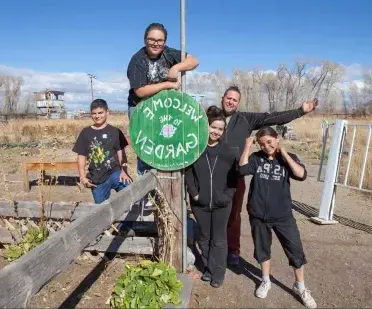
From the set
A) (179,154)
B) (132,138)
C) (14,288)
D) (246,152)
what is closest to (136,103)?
(132,138)

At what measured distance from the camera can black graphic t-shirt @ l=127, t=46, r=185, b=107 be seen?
3.12 meters

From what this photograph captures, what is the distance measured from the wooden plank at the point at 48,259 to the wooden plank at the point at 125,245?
1.85 meters

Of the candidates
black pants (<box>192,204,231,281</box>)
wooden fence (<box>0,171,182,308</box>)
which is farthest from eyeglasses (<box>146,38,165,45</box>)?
black pants (<box>192,204,231,281</box>)

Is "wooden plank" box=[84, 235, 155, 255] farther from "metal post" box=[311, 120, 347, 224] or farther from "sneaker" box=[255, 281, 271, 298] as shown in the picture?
"metal post" box=[311, 120, 347, 224]

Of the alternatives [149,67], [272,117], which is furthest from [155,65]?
[272,117]

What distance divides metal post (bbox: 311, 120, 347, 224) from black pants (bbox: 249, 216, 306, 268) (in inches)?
100

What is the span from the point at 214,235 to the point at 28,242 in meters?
2.21

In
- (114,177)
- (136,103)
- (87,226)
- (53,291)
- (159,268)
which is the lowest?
(53,291)

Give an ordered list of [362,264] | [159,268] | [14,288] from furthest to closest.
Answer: [362,264], [159,268], [14,288]

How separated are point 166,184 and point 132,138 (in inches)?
21.2

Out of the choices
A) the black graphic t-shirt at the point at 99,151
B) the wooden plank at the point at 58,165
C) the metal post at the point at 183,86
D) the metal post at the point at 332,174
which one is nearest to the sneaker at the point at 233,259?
the metal post at the point at 183,86

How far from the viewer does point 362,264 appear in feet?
13.7

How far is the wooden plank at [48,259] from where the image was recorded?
124cm

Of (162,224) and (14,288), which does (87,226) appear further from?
(162,224)
